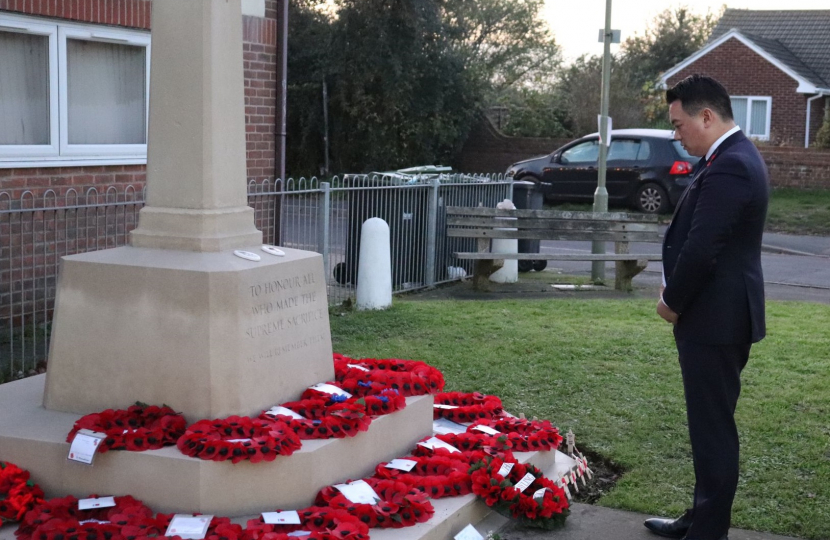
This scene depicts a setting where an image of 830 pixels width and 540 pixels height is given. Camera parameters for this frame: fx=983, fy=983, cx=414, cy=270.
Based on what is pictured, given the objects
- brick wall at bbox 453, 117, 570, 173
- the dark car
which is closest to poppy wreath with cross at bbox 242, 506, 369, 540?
the dark car

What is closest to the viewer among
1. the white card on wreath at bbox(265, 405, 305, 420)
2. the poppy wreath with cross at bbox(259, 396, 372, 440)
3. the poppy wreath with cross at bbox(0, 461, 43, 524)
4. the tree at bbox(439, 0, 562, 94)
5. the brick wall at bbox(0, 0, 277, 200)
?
the poppy wreath with cross at bbox(0, 461, 43, 524)

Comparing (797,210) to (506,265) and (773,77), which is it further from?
(506,265)

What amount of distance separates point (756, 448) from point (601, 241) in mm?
6919

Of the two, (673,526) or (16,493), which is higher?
(16,493)

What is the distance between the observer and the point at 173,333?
4336mm

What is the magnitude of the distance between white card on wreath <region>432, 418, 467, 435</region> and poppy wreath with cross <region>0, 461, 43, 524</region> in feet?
6.92

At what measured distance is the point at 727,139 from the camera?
411 centimetres

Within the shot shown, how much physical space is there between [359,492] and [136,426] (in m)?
1.00

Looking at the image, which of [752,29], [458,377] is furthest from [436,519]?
[752,29]

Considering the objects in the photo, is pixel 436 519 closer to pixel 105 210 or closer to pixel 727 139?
pixel 727 139

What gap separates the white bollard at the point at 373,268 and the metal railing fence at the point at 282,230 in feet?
1.39

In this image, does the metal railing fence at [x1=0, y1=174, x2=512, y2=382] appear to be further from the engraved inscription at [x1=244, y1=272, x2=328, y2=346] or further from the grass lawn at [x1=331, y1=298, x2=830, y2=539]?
the engraved inscription at [x1=244, y1=272, x2=328, y2=346]

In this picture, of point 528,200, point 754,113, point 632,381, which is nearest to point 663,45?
point 754,113

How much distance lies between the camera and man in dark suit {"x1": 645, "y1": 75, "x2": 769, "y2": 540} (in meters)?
3.98
